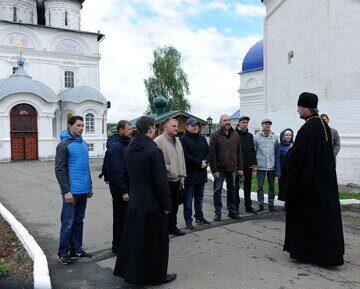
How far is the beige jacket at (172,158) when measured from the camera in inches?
240

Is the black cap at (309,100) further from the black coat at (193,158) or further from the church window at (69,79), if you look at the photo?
the church window at (69,79)

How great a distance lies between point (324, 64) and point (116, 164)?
9578 millimetres

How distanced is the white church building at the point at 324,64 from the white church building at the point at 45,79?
1868cm

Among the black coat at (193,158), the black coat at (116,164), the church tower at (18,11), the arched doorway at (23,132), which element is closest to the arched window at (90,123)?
the arched doorway at (23,132)

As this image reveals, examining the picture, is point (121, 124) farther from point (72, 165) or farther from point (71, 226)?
point (71, 226)

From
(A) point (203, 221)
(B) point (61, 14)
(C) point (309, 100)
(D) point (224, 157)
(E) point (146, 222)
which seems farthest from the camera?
(B) point (61, 14)

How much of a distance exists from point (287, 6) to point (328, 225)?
481 inches

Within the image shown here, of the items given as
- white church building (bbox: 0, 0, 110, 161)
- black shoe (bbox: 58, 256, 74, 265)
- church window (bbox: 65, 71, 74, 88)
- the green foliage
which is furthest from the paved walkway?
church window (bbox: 65, 71, 74, 88)

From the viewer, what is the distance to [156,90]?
43375 millimetres

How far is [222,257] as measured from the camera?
5.05 meters

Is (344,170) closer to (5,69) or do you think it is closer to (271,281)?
(271,281)

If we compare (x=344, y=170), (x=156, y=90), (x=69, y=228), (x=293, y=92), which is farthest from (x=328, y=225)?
(x=156, y=90)

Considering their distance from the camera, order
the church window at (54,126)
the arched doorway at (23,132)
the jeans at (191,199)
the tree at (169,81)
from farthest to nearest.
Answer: the tree at (169,81) < the church window at (54,126) < the arched doorway at (23,132) < the jeans at (191,199)

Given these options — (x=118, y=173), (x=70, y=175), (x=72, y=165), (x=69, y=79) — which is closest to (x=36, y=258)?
(x=70, y=175)
